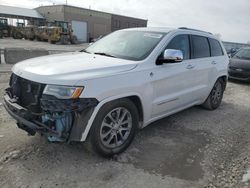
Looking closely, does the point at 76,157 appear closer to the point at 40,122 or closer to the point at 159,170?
the point at 40,122

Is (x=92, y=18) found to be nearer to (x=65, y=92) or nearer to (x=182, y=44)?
(x=182, y=44)

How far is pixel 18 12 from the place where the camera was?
48.5 metres

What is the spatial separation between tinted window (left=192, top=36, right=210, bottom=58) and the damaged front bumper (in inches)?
112

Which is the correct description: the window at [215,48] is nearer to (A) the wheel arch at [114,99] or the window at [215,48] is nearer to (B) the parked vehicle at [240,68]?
(A) the wheel arch at [114,99]

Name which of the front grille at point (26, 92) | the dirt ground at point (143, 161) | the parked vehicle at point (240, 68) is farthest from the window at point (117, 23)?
the front grille at point (26, 92)

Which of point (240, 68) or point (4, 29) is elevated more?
point (4, 29)

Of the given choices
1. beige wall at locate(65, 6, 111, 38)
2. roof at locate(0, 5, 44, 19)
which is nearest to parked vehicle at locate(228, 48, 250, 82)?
beige wall at locate(65, 6, 111, 38)

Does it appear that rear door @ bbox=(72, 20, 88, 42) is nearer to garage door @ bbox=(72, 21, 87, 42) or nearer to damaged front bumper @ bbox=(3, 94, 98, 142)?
garage door @ bbox=(72, 21, 87, 42)

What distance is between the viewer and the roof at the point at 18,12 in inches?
1825

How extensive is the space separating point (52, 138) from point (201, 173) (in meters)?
1.95

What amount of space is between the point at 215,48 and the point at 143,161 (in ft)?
11.7

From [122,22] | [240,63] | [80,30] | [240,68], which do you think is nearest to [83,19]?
[80,30]

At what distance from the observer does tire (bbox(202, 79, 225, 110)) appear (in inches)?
238

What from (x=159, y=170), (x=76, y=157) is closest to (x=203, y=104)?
(x=159, y=170)
